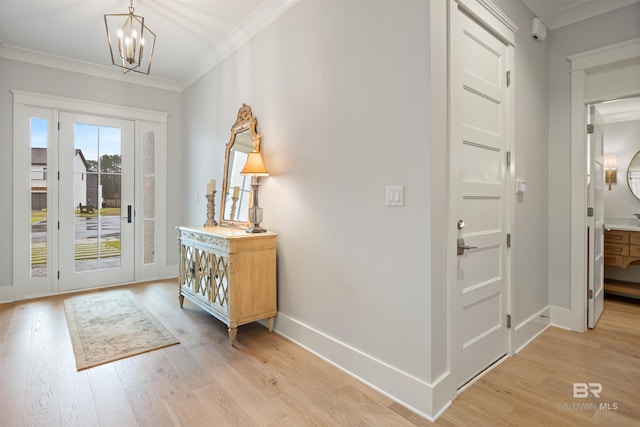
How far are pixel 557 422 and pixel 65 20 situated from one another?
5.00 metres

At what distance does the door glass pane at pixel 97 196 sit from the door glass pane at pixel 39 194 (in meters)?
0.30

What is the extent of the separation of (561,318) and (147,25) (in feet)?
15.9

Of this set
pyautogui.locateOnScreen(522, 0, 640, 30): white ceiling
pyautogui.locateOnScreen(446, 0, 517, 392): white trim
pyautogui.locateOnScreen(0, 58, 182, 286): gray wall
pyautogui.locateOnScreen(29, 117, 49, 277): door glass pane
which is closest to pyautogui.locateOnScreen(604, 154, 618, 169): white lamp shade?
pyautogui.locateOnScreen(522, 0, 640, 30): white ceiling

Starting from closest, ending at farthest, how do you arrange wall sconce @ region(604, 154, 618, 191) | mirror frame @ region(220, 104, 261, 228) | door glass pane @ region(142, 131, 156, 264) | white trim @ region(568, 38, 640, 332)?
white trim @ region(568, 38, 640, 332) → mirror frame @ region(220, 104, 261, 228) → wall sconce @ region(604, 154, 618, 191) → door glass pane @ region(142, 131, 156, 264)

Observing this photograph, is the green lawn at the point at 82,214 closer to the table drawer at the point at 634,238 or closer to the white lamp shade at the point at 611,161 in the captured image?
the table drawer at the point at 634,238

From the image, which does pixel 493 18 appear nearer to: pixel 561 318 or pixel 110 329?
pixel 561 318

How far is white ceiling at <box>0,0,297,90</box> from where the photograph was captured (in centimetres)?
292

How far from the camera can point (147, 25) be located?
3.26 meters

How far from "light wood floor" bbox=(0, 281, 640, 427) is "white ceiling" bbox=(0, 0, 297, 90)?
112 inches

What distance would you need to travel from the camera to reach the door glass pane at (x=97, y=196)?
4.19 m

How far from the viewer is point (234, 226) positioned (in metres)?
3.53

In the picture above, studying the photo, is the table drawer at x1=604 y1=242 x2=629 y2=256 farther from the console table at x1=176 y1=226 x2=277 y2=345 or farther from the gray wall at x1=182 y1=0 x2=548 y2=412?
the console table at x1=176 y1=226 x2=277 y2=345

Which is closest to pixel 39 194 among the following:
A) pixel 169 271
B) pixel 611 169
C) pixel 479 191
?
pixel 169 271

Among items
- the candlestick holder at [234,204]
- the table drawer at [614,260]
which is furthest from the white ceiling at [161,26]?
the table drawer at [614,260]
